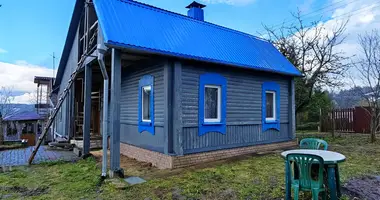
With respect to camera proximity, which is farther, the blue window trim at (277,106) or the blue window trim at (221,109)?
the blue window trim at (277,106)

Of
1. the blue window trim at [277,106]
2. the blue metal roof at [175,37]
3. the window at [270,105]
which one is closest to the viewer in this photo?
the blue metal roof at [175,37]

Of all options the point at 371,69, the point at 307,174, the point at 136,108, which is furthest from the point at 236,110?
the point at 371,69

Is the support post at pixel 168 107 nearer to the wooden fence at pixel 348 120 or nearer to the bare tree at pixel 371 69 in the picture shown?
the bare tree at pixel 371 69

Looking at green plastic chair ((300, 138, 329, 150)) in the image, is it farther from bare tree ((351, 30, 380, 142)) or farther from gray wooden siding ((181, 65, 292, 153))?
bare tree ((351, 30, 380, 142))

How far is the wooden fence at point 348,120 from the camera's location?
52.2 ft

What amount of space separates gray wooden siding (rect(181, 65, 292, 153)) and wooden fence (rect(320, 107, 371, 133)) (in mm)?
7843

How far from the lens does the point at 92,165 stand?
7.67 m

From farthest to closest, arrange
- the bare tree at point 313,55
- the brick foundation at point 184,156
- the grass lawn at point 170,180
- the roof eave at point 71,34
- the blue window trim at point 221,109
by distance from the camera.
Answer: the bare tree at point 313,55
the roof eave at point 71,34
the blue window trim at point 221,109
the brick foundation at point 184,156
the grass lawn at point 170,180

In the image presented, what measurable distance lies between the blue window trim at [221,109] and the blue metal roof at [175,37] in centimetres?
57

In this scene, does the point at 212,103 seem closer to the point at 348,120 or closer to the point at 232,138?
the point at 232,138

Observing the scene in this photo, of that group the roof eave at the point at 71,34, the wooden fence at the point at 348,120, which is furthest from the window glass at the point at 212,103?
the wooden fence at the point at 348,120

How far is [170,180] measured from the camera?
568 cm

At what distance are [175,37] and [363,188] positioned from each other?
6082 mm

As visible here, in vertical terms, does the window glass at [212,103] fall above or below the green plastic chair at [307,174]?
above
